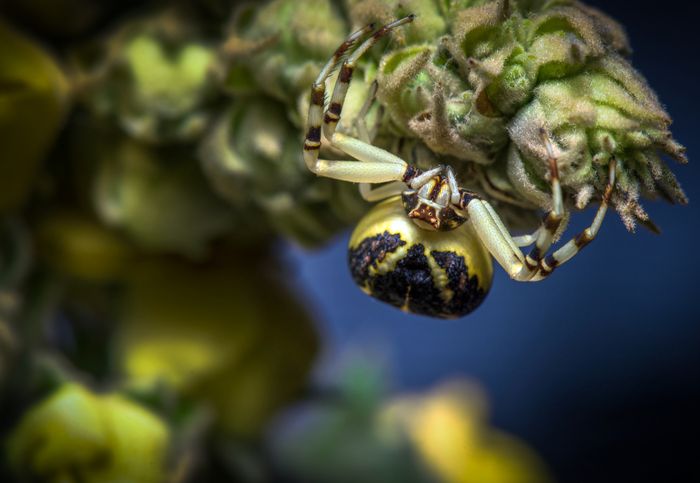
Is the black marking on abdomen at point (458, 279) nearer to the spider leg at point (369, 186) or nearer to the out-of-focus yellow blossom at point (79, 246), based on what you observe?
the spider leg at point (369, 186)

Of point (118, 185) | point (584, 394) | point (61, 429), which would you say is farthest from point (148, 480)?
point (584, 394)

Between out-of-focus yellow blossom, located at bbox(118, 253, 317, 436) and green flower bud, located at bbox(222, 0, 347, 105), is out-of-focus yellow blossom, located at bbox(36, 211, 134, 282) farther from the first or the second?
green flower bud, located at bbox(222, 0, 347, 105)

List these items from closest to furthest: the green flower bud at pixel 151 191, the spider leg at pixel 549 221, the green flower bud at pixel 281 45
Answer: the spider leg at pixel 549 221, the green flower bud at pixel 281 45, the green flower bud at pixel 151 191

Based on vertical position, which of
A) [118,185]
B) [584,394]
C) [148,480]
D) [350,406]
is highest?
[118,185]

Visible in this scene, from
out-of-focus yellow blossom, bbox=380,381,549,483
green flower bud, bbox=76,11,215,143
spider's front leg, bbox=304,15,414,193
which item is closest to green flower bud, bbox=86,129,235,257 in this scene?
green flower bud, bbox=76,11,215,143

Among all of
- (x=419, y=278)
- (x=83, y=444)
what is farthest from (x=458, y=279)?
(x=83, y=444)

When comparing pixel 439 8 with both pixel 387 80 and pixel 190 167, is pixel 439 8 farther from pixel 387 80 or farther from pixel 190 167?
pixel 190 167

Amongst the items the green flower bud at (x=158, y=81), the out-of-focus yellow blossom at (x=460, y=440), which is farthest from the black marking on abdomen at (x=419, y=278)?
the out-of-focus yellow blossom at (x=460, y=440)
